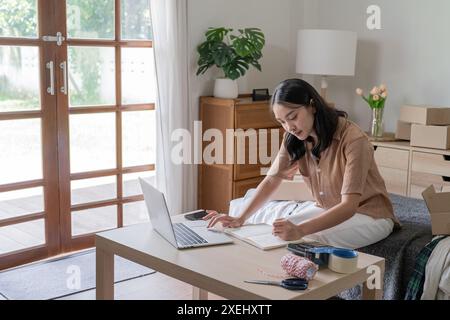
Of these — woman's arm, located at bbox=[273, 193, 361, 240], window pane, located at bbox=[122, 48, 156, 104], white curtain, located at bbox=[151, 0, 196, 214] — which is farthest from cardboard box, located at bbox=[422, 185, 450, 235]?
window pane, located at bbox=[122, 48, 156, 104]

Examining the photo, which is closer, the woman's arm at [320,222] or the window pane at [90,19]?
the woman's arm at [320,222]

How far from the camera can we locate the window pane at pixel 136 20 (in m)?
3.77

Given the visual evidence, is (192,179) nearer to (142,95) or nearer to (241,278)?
(142,95)

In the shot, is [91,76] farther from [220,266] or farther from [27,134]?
[220,266]

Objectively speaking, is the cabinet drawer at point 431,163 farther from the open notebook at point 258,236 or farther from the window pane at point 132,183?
the open notebook at point 258,236

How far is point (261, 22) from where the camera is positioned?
4.54 m

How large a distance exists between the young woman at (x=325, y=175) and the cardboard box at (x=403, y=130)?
5.36 ft

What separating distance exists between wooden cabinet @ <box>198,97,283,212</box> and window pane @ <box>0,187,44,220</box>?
116 centimetres

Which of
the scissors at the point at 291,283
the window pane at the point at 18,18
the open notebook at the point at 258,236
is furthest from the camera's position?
the window pane at the point at 18,18

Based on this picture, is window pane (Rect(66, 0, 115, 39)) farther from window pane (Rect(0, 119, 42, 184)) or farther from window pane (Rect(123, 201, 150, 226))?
window pane (Rect(123, 201, 150, 226))

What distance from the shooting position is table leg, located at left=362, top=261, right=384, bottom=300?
73.2 inches

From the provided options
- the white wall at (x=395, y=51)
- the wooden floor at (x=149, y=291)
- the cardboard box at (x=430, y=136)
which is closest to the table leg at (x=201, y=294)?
the wooden floor at (x=149, y=291)
